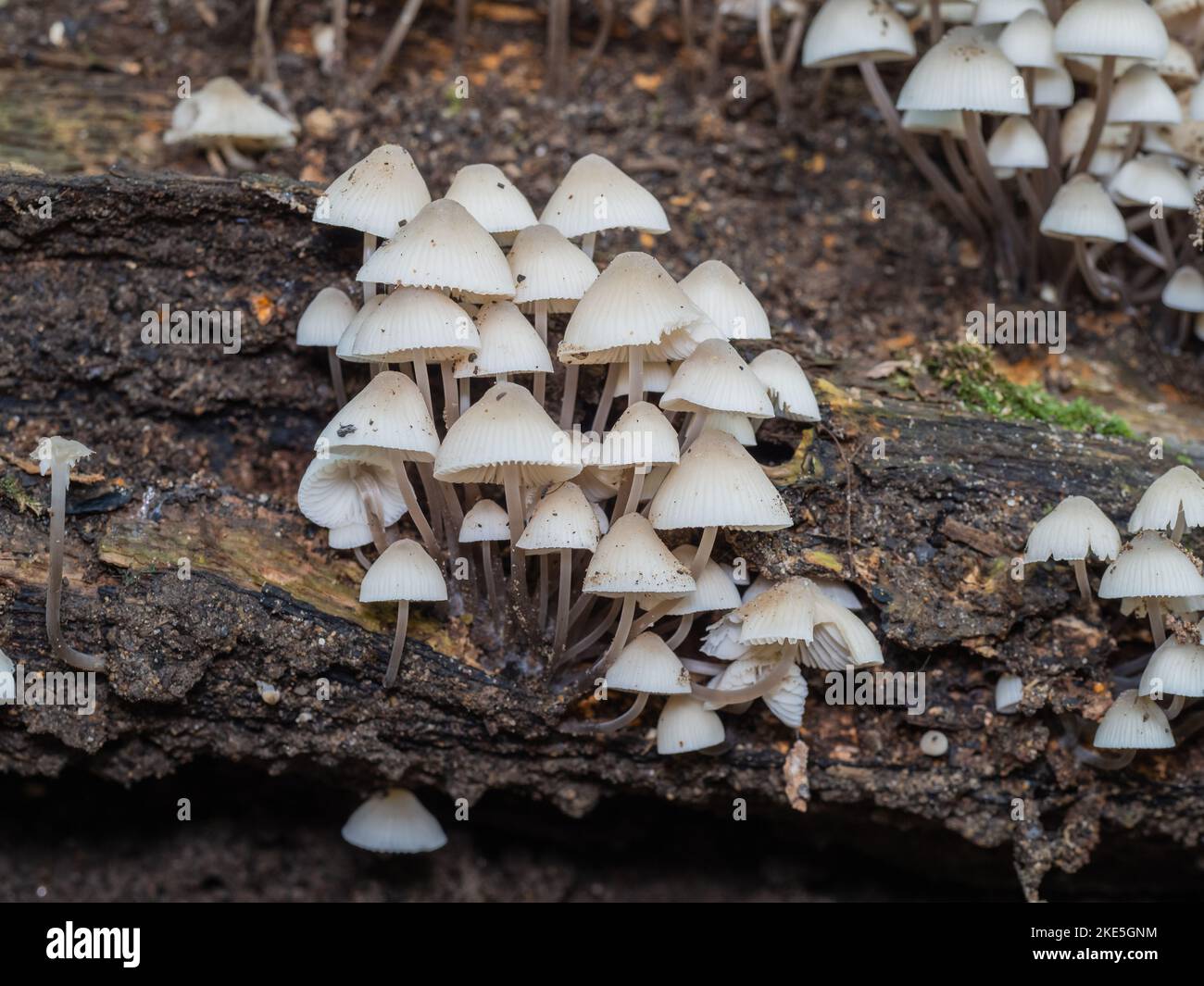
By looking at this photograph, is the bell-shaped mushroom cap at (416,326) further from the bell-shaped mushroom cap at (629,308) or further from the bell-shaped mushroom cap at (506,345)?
the bell-shaped mushroom cap at (629,308)

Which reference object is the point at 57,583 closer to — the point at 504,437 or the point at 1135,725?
the point at 504,437

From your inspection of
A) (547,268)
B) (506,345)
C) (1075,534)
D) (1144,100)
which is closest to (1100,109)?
(1144,100)

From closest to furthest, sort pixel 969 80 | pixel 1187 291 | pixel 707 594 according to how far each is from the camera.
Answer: pixel 707 594
pixel 969 80
pixel 1187 291

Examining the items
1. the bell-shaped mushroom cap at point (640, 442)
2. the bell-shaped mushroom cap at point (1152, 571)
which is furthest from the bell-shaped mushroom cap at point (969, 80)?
the bell-shaped mushroom cap at point (640, 442)

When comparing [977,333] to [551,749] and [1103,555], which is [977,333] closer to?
[1103,555]

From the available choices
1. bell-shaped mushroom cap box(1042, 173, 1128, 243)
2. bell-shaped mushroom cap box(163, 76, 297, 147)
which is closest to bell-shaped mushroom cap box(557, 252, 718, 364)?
bell-shaped mushroom cap box(1042, 173, 1128, 243)
